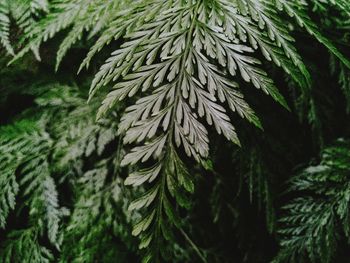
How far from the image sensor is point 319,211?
1.16 metres

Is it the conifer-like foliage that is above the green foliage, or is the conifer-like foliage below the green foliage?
above

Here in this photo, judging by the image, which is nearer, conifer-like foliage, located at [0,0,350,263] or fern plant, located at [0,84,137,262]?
conifer-like foliage, located at [0,0,350,263]

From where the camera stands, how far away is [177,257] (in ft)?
4.17

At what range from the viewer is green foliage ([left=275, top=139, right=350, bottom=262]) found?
1112mm

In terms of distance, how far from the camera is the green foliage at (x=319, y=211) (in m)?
1.11

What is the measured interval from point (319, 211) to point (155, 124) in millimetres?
735

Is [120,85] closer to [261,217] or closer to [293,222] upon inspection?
[293,222]

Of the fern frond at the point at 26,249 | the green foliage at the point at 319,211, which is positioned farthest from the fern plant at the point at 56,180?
the green foliage at the point at 319,211

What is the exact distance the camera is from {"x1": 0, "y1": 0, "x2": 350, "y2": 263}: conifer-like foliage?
2.52 ft

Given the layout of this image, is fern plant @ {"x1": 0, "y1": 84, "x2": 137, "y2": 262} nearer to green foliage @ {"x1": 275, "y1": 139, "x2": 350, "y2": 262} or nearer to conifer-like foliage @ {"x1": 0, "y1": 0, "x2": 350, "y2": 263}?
conifer-like foliage @ {"x1": 0, "y1": 0, "x2": 350, "y2": 263}

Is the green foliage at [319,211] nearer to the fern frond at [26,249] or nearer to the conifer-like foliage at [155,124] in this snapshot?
the conifer-like foliage at [155,124]

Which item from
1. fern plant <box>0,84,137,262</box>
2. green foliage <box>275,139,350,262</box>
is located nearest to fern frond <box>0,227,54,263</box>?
fern plant <box>0,84,137,262</box>

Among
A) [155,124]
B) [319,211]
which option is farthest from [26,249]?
[319,211]

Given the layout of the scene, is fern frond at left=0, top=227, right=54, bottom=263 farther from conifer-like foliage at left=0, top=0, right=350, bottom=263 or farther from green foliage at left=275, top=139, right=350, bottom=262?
green foliage at left=275, top=139, right=350, bottom=262
